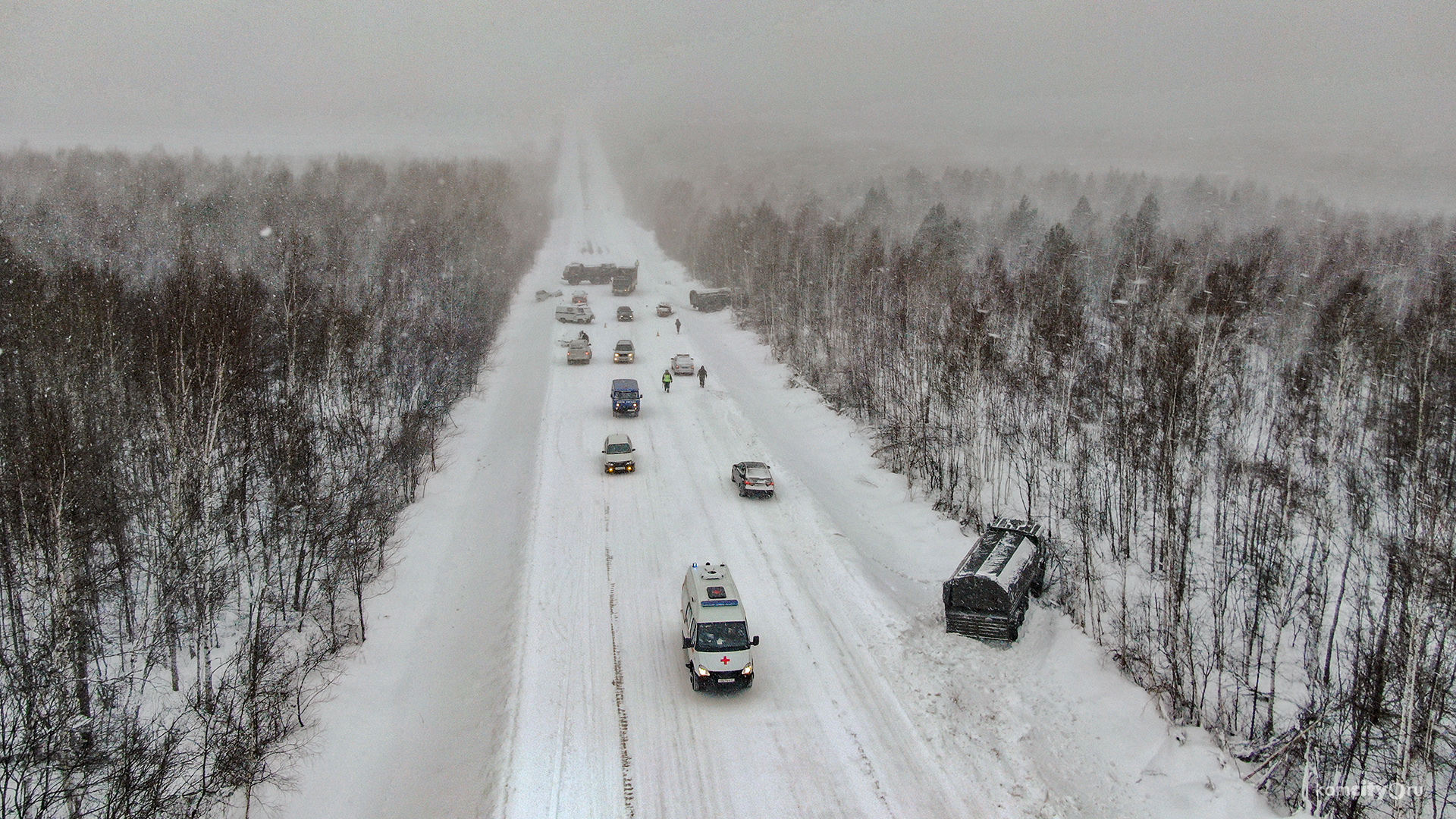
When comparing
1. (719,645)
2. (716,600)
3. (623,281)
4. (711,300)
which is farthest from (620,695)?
(623,281)

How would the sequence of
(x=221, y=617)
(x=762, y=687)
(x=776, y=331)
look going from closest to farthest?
(x=762, y=687) → (x=221, y=617) → (x=776, y=331)

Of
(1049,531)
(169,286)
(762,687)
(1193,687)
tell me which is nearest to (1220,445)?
(1049,531)

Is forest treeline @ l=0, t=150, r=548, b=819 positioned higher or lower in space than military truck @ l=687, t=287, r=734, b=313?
lower

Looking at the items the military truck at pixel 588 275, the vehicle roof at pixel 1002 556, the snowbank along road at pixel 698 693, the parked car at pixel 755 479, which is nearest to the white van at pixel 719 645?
the snowbank along road at pixel 698 693

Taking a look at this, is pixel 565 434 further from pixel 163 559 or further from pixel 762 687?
pixel 762 687

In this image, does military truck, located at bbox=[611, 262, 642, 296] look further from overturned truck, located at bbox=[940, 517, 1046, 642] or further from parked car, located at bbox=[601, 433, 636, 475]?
overturned truck, located at bbox=[940, 517, 1046, 642]

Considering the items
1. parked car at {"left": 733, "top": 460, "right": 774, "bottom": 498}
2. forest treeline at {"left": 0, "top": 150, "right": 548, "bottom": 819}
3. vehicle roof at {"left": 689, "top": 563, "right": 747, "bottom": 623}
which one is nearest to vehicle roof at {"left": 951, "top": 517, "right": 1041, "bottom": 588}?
vehicle roof at {"left": 689, "top": 563, "right": 747, "bottom": 623}

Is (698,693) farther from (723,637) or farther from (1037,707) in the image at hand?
(1037,707)
